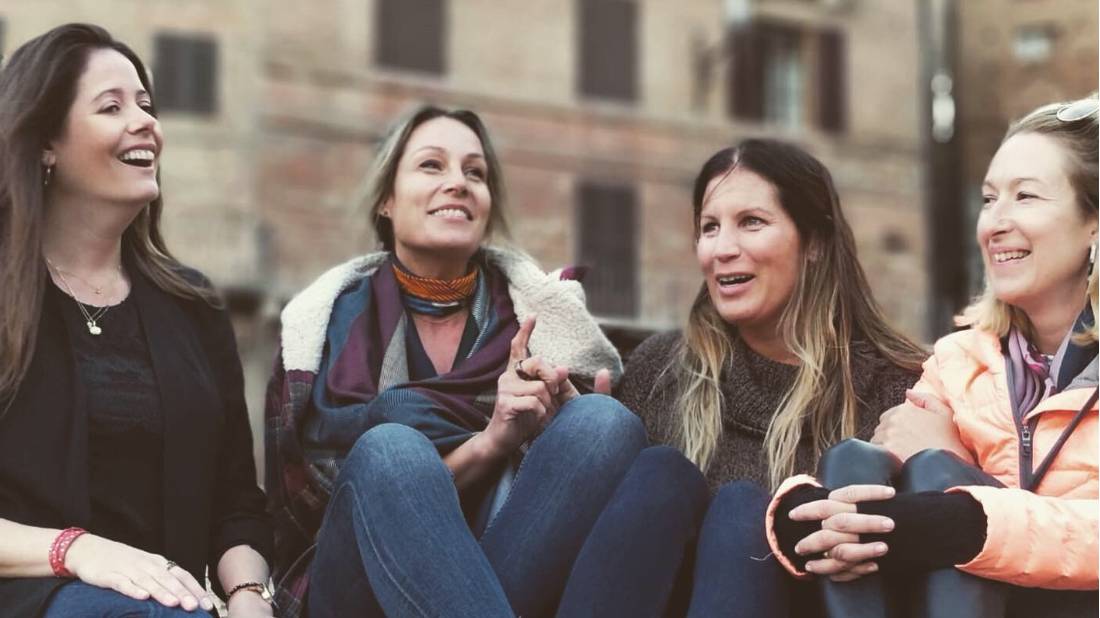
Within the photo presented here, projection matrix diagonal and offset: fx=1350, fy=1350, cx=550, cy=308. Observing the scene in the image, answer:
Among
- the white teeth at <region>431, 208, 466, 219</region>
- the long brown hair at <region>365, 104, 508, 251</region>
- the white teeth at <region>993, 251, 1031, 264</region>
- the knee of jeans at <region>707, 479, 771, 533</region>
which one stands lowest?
the knee of jeans at <region>707, 479, 771, 533</region>

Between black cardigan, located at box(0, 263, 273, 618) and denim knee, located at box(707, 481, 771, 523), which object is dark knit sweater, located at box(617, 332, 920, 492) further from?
black cardigan, located at box(0, 263, 273, 618)

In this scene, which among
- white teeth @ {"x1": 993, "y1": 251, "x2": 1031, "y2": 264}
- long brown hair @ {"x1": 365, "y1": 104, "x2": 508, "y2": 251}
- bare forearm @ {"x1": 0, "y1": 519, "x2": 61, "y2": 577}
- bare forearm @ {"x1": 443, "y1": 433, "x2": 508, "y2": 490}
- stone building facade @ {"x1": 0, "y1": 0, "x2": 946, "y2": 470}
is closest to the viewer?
→ bare forearm @ {"x1": 0, "y1": 519, "x2": 61, "y2": 577}

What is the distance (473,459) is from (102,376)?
2.30 ft

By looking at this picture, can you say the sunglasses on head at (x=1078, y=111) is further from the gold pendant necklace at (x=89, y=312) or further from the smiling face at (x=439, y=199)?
the gold pendant necklace at (x=89, y=312)

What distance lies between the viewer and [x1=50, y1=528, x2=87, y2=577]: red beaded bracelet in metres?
2.22

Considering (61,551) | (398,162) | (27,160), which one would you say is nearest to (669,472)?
(61,551)

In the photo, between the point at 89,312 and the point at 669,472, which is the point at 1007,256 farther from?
the point at 89,312

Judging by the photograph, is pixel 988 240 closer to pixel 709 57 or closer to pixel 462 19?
pixel 462 19

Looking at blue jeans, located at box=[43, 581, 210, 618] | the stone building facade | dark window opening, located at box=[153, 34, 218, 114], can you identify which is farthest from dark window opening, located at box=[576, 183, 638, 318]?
blue jeans, located at box=[43, 581, 210, 618]

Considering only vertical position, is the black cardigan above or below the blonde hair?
below

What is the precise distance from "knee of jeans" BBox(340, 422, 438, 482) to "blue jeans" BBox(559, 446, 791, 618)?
1.08ft

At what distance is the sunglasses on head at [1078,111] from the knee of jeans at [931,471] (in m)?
0.63

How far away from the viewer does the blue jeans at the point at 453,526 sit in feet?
7.23

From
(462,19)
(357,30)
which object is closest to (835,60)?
(462,19)
